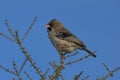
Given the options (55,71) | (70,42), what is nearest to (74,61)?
(55,71)

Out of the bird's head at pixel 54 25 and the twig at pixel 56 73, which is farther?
the bird's head at pixel 54 25

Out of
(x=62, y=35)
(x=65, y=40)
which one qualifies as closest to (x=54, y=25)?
(x=62, y=35)

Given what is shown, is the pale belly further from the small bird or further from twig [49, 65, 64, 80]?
twig [49, 65, 64, 80]

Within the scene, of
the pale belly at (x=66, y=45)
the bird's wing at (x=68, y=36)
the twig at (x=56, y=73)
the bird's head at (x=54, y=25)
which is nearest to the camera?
the twig at (x=56, y=73)

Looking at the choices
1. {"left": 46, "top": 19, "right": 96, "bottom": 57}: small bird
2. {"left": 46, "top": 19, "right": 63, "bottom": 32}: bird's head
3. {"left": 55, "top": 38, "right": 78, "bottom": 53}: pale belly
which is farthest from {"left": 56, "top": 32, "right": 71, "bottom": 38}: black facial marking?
{"left": 46, "top": 19, "right": 63, "bottom": 32}: bird's head

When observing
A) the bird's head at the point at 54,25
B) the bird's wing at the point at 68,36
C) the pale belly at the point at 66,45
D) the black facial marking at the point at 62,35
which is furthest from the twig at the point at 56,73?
the bird's head at the point at 54,25

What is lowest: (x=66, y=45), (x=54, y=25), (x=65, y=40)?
(x=66, y=45)

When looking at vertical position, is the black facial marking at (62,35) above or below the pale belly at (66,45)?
above

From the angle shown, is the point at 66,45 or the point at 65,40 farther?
the point at 65,40

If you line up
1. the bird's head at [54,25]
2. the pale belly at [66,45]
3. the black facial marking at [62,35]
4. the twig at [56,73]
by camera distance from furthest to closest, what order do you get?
1. the bird's head at [54,25]
2. the black facial marking at [62,35]
3. the pale belly at [66,45]
4. the twig at [56,73]

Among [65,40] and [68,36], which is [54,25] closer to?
[68,36]

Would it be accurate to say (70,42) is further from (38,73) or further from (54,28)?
(38,73)

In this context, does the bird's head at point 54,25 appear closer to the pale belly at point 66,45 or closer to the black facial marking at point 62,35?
the black facial marking at point 62,35

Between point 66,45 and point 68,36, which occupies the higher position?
point 68,36
